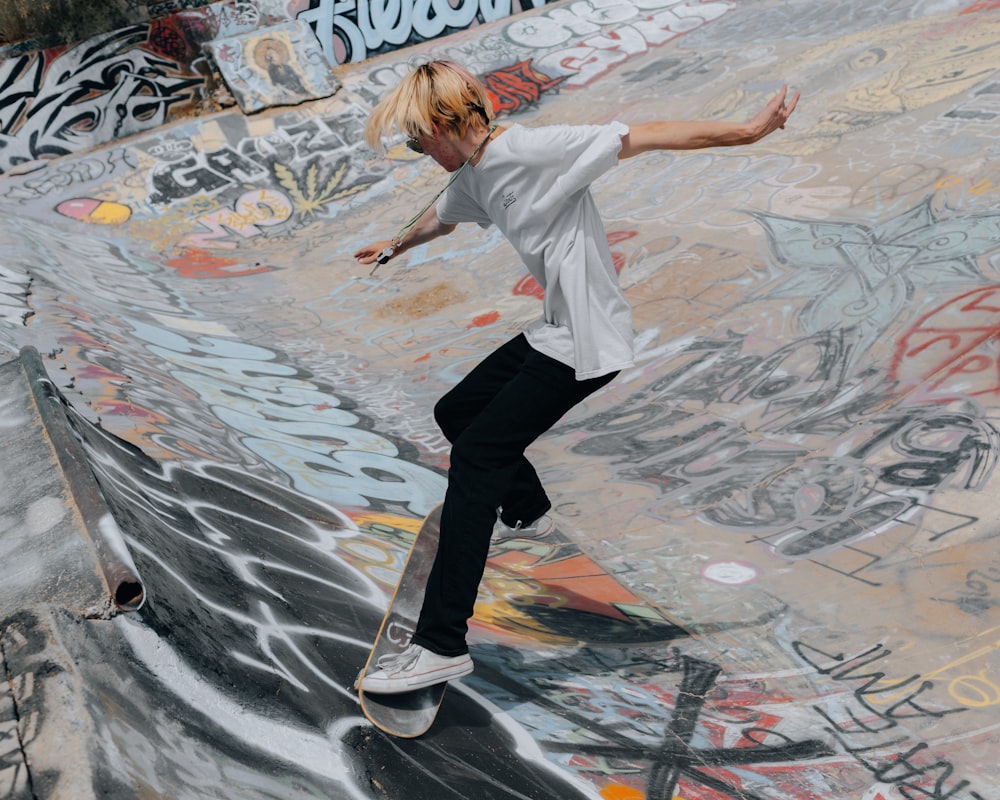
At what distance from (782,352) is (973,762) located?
359cm

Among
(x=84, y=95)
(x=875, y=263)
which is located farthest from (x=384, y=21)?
(x=875, y=263)

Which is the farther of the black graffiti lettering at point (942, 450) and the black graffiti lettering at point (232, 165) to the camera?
the black graffiti lettering at point (232, 165)

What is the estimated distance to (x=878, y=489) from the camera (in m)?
4.41

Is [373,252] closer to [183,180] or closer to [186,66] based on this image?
[183,180]

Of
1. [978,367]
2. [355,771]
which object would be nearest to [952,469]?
[978,367]

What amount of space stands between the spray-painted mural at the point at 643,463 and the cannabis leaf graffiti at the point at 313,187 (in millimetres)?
650

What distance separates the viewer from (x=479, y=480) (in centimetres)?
272

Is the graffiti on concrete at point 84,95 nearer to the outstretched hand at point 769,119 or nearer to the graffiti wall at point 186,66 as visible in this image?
the graffiti wall at point 186,66

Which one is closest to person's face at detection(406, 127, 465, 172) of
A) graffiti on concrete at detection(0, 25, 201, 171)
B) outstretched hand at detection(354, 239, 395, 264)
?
outstretched hand at detection(354, 239, 395, 264)

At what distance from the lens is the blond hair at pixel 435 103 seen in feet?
8.61

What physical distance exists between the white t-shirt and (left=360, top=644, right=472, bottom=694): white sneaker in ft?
3.36

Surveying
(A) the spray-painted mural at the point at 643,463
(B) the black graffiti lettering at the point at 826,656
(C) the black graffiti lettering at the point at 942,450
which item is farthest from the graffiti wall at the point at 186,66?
(B) the black graffiti lettering at the point at 826,656

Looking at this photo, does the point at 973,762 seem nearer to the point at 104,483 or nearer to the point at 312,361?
the point at 104,483

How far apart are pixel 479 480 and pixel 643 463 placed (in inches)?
109
